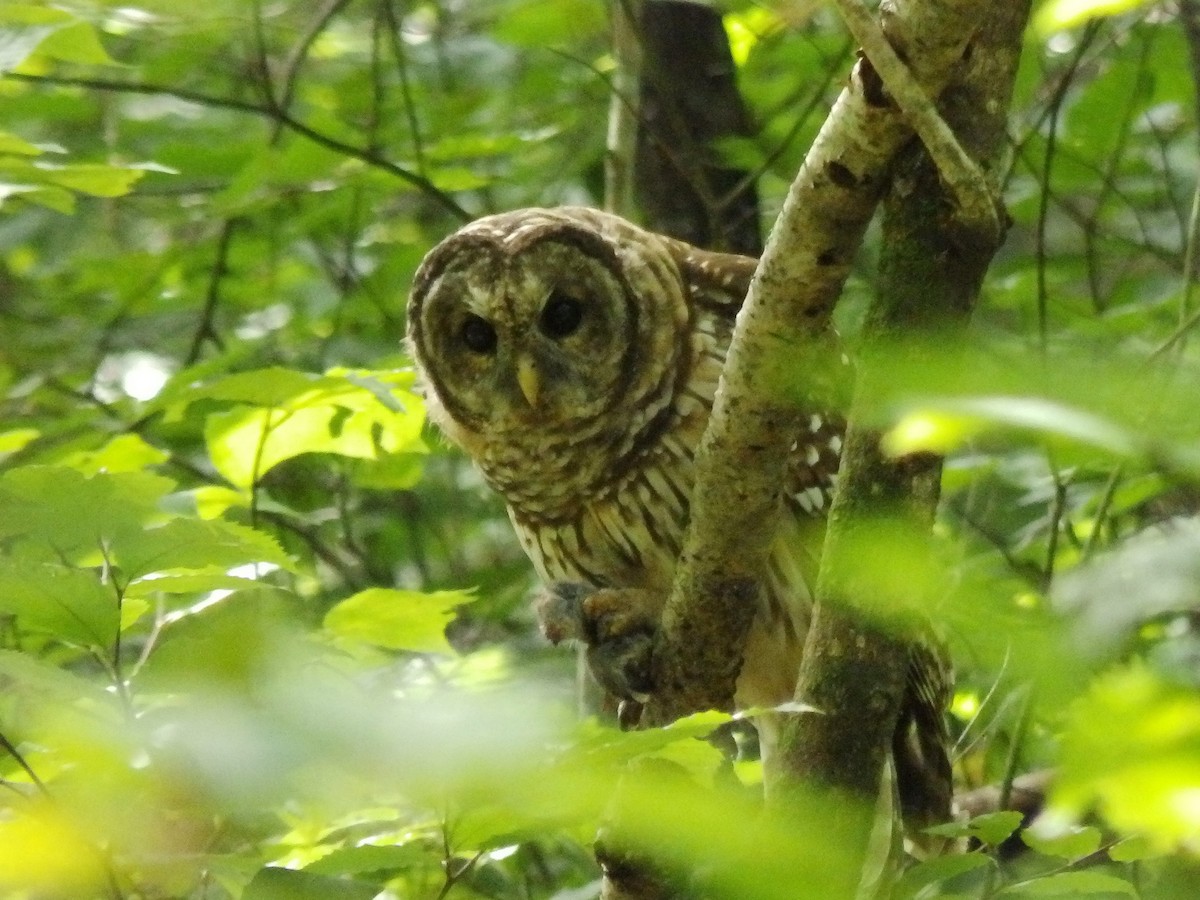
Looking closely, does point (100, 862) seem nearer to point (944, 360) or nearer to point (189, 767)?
point (189, 767)

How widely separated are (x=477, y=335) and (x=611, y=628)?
2.89 feet

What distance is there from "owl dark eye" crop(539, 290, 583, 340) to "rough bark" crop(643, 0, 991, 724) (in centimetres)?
98

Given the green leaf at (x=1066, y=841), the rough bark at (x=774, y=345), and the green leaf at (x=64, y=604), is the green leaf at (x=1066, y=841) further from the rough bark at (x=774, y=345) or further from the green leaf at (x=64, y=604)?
the green leaf at (x=64, y=604)

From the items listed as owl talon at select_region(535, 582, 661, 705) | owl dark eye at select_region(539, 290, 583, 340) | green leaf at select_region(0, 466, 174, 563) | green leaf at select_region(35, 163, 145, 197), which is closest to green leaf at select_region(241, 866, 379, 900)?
green leaf at select_region(0, 466, 174, 563)

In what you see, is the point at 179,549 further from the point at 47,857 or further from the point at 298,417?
the point at 298,417

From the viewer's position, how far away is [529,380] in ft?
9.45

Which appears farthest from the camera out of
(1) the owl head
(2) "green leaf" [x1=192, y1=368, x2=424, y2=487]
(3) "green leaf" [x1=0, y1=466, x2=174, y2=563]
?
(1) the owl head

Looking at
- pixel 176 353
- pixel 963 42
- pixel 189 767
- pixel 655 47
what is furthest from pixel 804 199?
pixel 176 353

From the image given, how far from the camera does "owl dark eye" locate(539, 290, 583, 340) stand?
9.74 feet

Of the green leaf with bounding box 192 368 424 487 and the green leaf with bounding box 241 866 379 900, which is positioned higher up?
the green leaf with bounding box 241 866 379 900

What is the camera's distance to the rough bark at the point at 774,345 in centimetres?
158

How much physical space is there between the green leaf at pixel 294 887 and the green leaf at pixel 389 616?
582 millimetres

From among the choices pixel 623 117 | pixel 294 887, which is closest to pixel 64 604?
pixel 294 887

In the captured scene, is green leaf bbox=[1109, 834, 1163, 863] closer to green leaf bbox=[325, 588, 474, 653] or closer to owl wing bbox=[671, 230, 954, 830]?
green leaf bbox=[325, 588, 474, 653]
